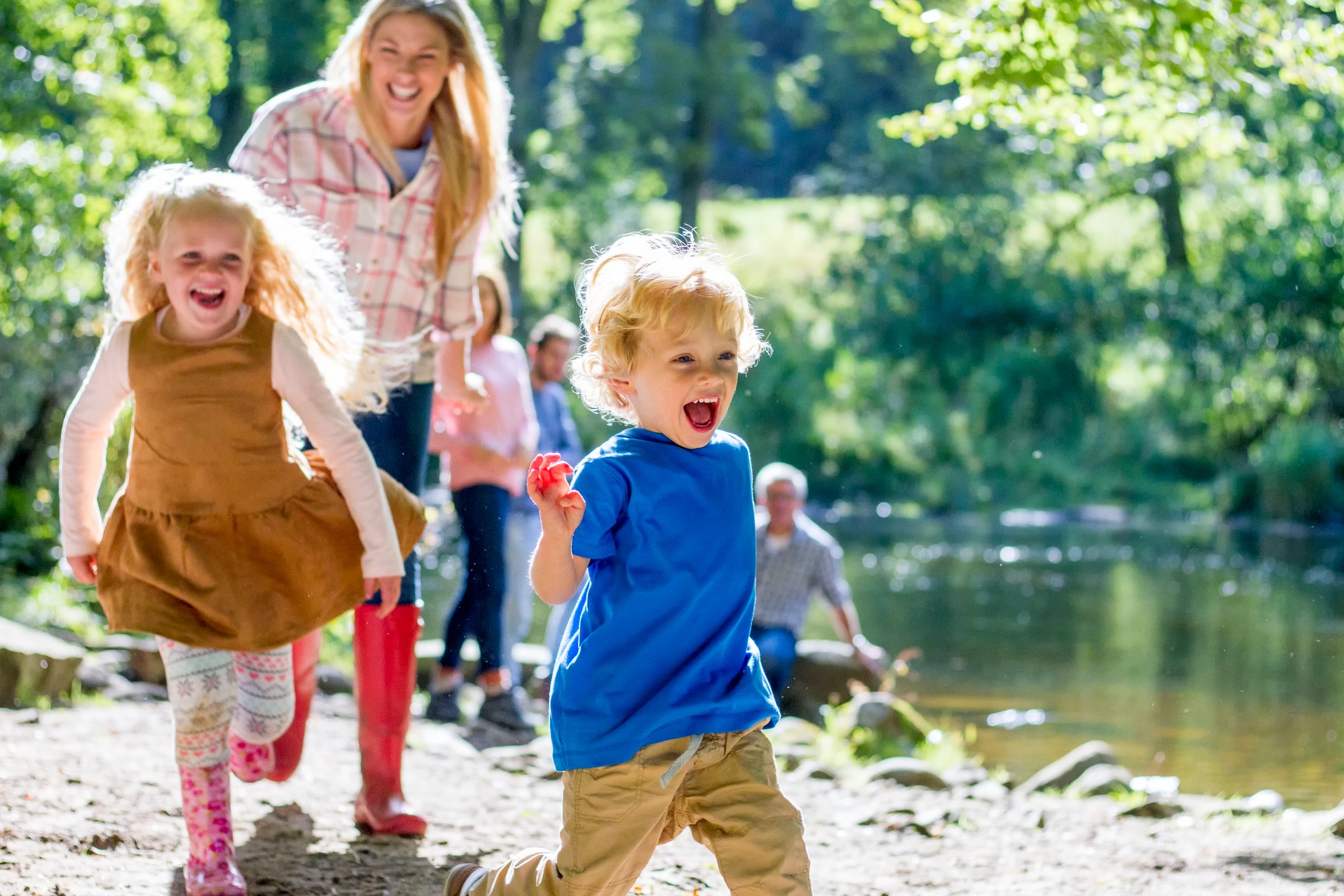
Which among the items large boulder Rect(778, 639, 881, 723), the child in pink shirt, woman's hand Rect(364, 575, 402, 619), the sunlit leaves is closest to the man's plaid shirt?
large boulder Rect(778, 639, 881, 723)

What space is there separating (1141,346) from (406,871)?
2217 centimetres

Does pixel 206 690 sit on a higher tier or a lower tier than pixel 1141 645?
higher

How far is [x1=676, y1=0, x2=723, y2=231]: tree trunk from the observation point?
930 inches

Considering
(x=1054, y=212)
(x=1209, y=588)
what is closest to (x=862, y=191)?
(x=1054, y=212)

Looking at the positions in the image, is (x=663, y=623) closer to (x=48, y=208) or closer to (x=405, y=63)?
(x=405, y=63)

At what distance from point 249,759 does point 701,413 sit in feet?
5.45

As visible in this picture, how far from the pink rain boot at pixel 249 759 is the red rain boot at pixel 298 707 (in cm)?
5

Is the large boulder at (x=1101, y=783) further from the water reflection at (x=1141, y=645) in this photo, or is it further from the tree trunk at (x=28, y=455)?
the tree trunk at (x=28, y=455)

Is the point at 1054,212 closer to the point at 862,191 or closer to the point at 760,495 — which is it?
the point at 862,191

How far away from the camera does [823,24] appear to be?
1200 inches

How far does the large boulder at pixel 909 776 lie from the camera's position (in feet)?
18.7

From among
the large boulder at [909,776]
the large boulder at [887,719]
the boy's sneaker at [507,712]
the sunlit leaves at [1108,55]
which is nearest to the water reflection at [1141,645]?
the large boulder at [887,719]

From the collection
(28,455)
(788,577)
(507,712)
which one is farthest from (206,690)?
(28,455)

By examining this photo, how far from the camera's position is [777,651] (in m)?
7.26
